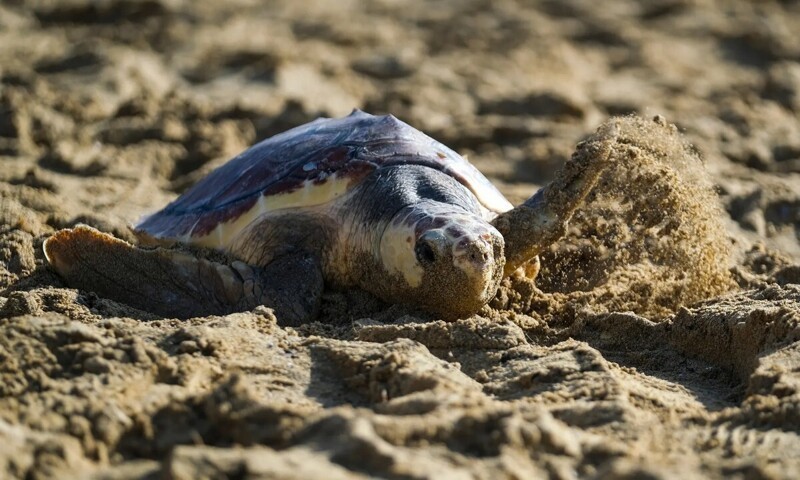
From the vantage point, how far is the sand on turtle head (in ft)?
15.3

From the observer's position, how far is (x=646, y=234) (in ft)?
16.0

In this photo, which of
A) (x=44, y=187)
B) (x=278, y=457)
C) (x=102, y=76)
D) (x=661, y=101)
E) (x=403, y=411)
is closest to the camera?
(x=278, y=457)

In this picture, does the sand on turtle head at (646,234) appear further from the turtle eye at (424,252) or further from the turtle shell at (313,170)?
the turtle eye at (424,252)

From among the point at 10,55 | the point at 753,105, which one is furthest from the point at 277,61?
the point at 753,105

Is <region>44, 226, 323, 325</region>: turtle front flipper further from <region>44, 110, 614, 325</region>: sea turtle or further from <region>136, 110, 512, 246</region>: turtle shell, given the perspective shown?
<region>136, 110, 512, 246</region>: turtle shell

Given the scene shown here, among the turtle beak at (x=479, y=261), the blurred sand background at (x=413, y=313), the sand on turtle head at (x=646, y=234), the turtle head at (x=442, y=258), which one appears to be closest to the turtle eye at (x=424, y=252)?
the turtle head at (x=442, y=258)

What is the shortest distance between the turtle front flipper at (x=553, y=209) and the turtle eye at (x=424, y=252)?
51cm

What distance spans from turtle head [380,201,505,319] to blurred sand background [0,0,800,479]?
16cm

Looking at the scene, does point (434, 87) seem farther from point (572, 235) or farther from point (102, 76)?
point (572, 235)

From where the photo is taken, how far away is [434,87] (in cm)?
909

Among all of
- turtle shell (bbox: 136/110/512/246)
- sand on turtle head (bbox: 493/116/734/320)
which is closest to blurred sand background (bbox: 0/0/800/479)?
sand on turtle head (bbox: 493/116/734/320)

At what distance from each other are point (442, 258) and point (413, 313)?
293 mm

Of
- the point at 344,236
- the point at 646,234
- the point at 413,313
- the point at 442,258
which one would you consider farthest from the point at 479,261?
the point at 646,234

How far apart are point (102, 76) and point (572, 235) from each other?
17.2 feet
